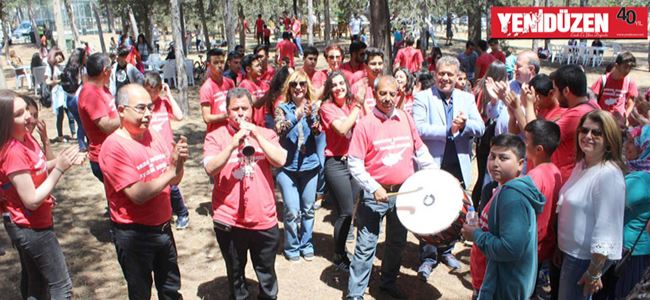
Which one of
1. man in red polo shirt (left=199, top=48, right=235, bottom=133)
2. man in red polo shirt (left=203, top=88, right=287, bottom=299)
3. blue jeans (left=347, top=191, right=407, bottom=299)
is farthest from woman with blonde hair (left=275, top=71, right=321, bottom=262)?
man in red polo shirt (left=203, top=88, right=287, bottom=299)

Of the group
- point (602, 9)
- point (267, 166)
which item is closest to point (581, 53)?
point (602, 9)

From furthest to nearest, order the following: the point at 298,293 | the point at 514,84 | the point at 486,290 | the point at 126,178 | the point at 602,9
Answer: the point at 602,9
the point at 514,84
the point at 298,293
the point at 126,178
the point at 486,290

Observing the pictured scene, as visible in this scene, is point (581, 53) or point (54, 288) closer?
point (54, 288)

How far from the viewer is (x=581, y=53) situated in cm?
2250

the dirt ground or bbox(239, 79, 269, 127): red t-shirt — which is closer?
the dirt ground

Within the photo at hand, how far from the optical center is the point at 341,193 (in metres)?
4.98

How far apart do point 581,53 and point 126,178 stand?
23195 mm

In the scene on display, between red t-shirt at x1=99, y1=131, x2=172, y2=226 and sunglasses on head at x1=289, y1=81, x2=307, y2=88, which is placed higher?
sunglasses on head at x1=289, y1=81, x2=307, y2=88

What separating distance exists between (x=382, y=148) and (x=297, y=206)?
1.48 metres

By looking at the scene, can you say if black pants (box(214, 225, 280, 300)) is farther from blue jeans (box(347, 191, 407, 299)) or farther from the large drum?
the large drum

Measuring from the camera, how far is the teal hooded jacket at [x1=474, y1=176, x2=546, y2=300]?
9.30ft

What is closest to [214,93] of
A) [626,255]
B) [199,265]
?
[199,265]

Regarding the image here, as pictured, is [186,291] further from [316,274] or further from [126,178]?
[126,178]

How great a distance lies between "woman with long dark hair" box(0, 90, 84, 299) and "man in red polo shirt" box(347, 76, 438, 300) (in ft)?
6.67
